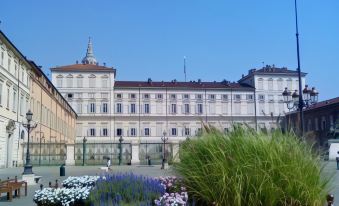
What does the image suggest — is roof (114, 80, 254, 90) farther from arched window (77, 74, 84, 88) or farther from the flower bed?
the flower bed

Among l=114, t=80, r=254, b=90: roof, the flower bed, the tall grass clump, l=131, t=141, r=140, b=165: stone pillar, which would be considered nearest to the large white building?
l=114, t=80, r=254, b=90: roof

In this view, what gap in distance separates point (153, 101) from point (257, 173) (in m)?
80.6

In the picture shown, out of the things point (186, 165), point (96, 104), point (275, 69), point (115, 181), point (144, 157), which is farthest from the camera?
point (275, 69)

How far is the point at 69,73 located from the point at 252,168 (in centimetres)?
8054

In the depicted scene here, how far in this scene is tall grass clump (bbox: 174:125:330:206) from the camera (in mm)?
5867

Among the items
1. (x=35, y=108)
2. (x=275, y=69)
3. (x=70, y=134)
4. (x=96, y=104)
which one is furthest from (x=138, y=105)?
(x=35, y=108)

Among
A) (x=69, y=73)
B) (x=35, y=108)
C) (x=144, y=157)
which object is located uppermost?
(x=69, y=73)

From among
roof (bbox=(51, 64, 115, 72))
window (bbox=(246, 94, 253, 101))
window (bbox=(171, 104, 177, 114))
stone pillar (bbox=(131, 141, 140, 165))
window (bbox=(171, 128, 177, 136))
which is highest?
roof (bbox=(51, 64, 115, 72))

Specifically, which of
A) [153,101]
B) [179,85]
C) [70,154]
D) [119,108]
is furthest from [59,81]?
[70,154]

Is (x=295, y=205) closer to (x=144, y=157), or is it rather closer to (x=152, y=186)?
(x=152, y=186)

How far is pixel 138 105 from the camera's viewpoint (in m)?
86.0

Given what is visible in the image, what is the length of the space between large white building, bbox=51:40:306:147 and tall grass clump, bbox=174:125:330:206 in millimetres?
75184

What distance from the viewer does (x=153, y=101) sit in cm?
8638

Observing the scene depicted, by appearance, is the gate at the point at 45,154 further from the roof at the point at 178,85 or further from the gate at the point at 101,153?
the roof at the point at 178,85
